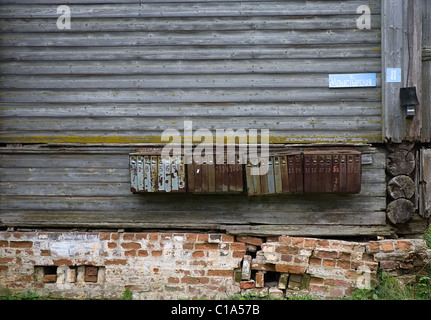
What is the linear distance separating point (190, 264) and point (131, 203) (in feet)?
3.54

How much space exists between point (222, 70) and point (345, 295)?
317 cm

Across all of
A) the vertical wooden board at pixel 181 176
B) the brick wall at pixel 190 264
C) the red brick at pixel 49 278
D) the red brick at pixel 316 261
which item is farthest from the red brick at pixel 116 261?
the red brick at pixel 316 261

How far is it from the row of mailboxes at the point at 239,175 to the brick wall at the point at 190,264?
0.66m

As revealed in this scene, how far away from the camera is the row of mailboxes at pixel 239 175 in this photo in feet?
16.5

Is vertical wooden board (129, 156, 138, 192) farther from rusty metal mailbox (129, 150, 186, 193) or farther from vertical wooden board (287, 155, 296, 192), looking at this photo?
vertical wooden board (287, 155, 296, 192)

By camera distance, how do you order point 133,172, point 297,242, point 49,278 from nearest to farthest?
point 133,172, point 297,242, point 49,278

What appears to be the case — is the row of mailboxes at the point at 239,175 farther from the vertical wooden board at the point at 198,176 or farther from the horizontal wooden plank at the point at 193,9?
the horizontal wooden plank at the point at 193,9

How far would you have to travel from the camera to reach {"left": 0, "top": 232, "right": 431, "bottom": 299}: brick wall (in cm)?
514

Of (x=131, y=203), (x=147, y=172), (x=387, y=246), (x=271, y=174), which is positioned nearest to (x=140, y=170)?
(x=147, y=172)

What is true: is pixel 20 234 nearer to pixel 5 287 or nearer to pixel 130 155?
pixel 5 287

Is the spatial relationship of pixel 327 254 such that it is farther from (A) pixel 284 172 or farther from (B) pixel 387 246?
(A) pixel 284 172

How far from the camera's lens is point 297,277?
17.1 ft

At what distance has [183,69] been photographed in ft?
17.4

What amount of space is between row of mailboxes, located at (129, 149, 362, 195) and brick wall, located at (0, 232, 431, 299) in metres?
0.66
